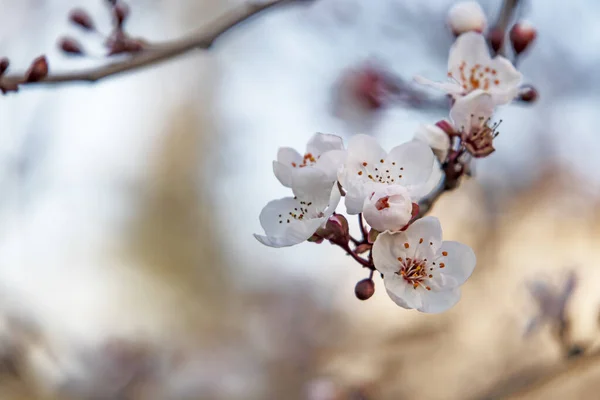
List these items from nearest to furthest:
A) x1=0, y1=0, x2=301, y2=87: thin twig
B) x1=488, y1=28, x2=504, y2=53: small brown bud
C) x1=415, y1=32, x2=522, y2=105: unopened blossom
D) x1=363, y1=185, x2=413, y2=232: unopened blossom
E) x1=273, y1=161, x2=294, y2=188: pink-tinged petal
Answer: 1. x1=363, y1=185, x2=413, y2=232: unopened blossom
2. x1=273, y1=161, x2=294, y2=188: pink-tinged petal
3. x1=415, y1=32, x2=522, y2=105: unopened blossom
4. x1=0, y1=0, x2=301, y2=87: thin twig
5. x1=488, y1=28, x2=504, y2=53: small brown bud

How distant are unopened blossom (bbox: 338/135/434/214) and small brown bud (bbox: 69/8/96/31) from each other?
1.05m

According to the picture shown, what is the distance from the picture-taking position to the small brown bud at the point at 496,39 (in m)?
1.17

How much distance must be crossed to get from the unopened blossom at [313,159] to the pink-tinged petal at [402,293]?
17 cm

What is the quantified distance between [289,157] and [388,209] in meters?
0.23

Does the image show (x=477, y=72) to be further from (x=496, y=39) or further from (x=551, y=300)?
(x=551, y=300)

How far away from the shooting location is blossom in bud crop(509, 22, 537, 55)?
114cm

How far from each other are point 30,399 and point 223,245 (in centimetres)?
487

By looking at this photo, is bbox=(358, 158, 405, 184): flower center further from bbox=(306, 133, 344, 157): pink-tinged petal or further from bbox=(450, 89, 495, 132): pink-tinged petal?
bbox=(450, 89, 495, 132): pink-tinged petal

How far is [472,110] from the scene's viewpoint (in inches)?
34.8

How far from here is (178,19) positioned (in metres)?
7.98

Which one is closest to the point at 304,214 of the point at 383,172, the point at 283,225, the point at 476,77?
the point at 283,225

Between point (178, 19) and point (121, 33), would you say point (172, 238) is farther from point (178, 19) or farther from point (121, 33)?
point (121, 33)

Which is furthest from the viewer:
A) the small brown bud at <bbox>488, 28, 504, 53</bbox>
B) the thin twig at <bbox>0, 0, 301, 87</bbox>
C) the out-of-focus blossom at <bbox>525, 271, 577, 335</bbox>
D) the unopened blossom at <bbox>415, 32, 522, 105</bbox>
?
the out-of-focus blossom at <bbox>525, 271, 577, 335</bbox>

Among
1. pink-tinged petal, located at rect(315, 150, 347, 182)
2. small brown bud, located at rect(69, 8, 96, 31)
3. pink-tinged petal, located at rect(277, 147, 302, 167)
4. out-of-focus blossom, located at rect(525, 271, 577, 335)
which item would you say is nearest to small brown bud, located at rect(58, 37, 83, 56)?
small brown bud, located at rect(69, 8, 96, 31)
